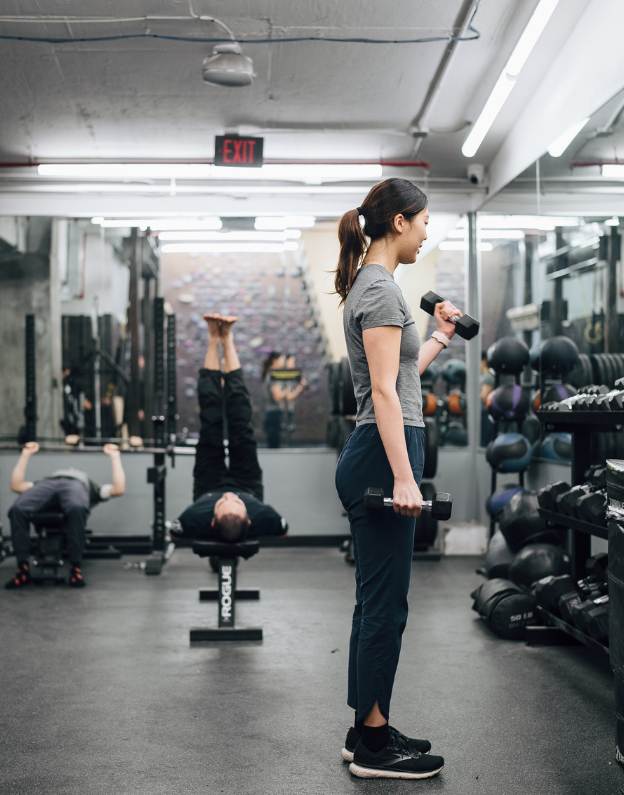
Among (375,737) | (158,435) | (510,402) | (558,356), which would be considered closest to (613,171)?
(558,356)

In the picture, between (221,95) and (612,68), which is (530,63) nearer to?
(612,68)

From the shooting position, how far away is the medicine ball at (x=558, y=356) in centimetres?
479

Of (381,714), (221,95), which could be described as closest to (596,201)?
(221,95)

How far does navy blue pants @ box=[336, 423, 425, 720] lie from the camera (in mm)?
2219

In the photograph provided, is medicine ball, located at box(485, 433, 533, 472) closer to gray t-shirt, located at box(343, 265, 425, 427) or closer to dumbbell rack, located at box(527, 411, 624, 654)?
dumbbell rack, located at box(527, 411, 624, 654)

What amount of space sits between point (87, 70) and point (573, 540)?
3.39m

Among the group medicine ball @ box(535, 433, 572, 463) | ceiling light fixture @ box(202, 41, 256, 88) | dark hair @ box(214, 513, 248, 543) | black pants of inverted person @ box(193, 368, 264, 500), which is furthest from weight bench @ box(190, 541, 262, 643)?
ceiling light fixture @ box(202, 41, 256, 88)

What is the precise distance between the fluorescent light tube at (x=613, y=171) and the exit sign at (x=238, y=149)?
2.31m

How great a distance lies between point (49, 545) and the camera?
5.36 m

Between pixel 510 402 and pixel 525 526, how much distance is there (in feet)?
3.57

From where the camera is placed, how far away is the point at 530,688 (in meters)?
3.17

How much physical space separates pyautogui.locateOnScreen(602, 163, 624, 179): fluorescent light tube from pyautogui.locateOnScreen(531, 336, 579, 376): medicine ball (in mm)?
926

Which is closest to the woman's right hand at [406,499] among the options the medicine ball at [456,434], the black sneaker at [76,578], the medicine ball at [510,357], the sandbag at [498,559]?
the sandbag at [498,559]

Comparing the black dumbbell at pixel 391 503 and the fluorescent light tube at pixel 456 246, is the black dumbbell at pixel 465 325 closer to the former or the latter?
the black dumbbell at pixel 391 503
